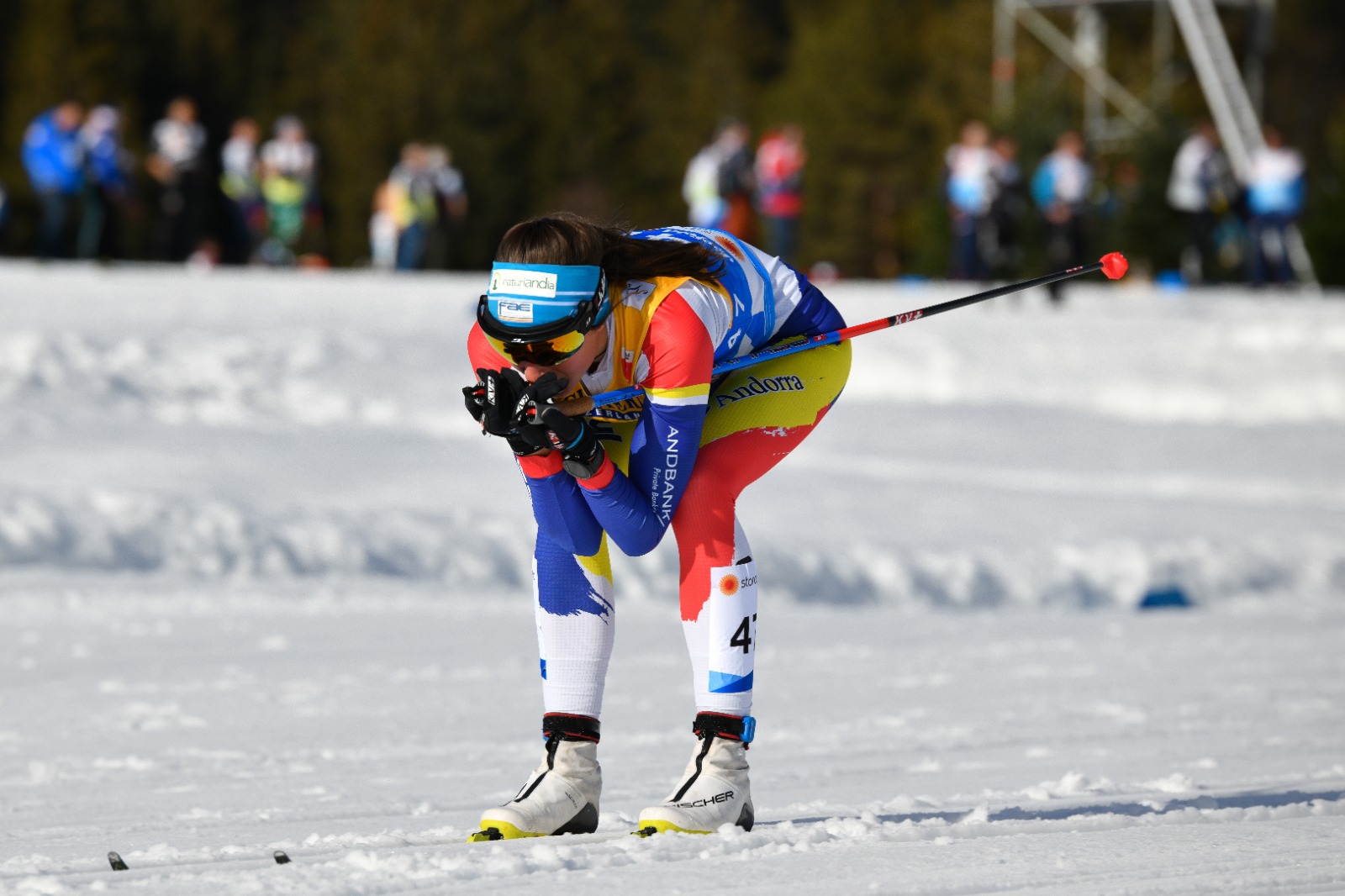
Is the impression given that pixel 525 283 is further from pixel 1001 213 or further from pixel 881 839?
pixel 1001 213

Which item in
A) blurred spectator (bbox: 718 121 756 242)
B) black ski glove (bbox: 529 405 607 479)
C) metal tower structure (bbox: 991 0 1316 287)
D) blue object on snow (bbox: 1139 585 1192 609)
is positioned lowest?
blue object on snow (bbox: 1139 585 1192 609)

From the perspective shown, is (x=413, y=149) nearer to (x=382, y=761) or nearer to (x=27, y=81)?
(x=382, y=761)

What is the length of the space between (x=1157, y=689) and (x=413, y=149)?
16198 mm

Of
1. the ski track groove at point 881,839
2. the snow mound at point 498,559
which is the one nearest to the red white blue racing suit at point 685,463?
the ski track groove at point 881,839

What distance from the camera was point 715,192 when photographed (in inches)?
738

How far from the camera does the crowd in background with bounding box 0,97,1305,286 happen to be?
1786cm

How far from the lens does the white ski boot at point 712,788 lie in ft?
11.9

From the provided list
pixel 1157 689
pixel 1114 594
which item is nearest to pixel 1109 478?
pixel 1114 594

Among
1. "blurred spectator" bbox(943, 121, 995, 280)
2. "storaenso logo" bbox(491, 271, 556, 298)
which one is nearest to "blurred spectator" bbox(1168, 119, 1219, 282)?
"blurred spectator" bbox(943, 121, 995, 280)

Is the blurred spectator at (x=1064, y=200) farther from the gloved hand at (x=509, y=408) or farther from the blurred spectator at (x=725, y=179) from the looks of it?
the gloved hand at (x=509, y=408)

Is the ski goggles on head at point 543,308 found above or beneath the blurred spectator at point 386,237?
beneath

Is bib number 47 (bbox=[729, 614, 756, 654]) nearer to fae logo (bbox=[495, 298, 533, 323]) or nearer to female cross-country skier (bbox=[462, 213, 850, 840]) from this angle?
female cross-country skier (bbox=[462, 213, 850, 840])

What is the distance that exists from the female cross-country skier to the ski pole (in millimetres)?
24

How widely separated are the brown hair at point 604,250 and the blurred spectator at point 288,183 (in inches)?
679
